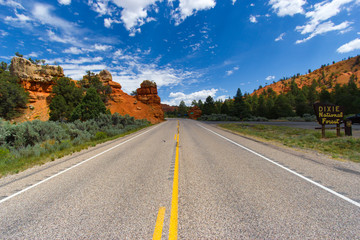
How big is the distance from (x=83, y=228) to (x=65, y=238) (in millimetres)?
242

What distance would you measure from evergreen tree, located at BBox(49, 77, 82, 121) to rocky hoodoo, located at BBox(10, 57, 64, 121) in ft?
36.3

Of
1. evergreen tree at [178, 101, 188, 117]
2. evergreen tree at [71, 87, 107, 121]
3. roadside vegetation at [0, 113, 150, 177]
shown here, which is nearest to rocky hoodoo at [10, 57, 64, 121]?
evergreen tree at [71, 87, 107, 121]

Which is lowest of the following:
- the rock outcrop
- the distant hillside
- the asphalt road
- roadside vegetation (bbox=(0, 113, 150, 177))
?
the asphalt road

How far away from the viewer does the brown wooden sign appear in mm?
11367

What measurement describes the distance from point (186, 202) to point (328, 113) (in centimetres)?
1462

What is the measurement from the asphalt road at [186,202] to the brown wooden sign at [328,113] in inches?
321

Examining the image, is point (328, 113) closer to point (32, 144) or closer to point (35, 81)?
point (32, 144)

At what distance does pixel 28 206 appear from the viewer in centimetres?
306

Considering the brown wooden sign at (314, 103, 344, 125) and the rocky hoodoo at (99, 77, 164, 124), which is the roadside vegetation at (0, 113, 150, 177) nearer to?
the brown wooden sign at (314, 103, 344, 125)

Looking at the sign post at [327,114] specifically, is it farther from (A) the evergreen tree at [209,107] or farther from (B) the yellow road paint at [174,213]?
(A) the evergreen tree at [209,107]

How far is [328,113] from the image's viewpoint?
1157 cm

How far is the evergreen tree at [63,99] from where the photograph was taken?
96.0 feet

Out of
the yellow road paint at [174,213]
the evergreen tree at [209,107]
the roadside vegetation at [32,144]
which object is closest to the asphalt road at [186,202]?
the yellow road paint at [174,213]

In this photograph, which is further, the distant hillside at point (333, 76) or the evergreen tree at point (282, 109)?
the distant hillside at point (333, 76)
